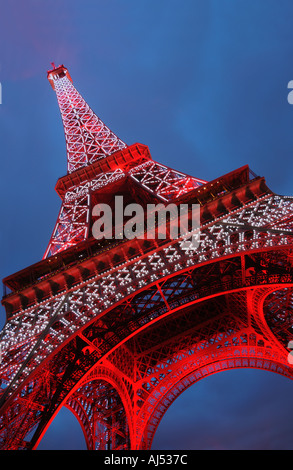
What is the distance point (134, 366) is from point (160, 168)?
11.3m

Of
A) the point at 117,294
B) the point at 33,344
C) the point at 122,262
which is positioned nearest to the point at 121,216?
the point at 122,262

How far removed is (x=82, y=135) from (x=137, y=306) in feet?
53.0

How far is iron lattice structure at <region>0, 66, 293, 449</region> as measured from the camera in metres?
11.5

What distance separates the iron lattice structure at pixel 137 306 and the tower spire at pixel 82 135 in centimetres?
78

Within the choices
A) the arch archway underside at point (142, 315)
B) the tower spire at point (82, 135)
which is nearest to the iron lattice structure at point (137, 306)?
the arch archway underside at point (142, 315)

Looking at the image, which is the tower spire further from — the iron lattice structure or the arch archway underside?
the arch archway underside

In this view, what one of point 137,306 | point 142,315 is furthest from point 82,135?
point 142,315

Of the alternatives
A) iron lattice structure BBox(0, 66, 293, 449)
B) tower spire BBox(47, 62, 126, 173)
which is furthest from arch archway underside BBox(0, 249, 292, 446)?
tower spire BBox(47, 62, 126, 173)

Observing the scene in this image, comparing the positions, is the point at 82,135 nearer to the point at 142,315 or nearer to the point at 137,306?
the point at 137,306

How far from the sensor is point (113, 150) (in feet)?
83.1

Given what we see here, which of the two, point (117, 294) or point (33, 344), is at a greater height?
point (117, 294)

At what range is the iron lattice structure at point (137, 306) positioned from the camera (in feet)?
37.9

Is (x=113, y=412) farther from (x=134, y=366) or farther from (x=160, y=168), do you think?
(x=160, y=168)

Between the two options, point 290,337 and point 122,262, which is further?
point 290,337
